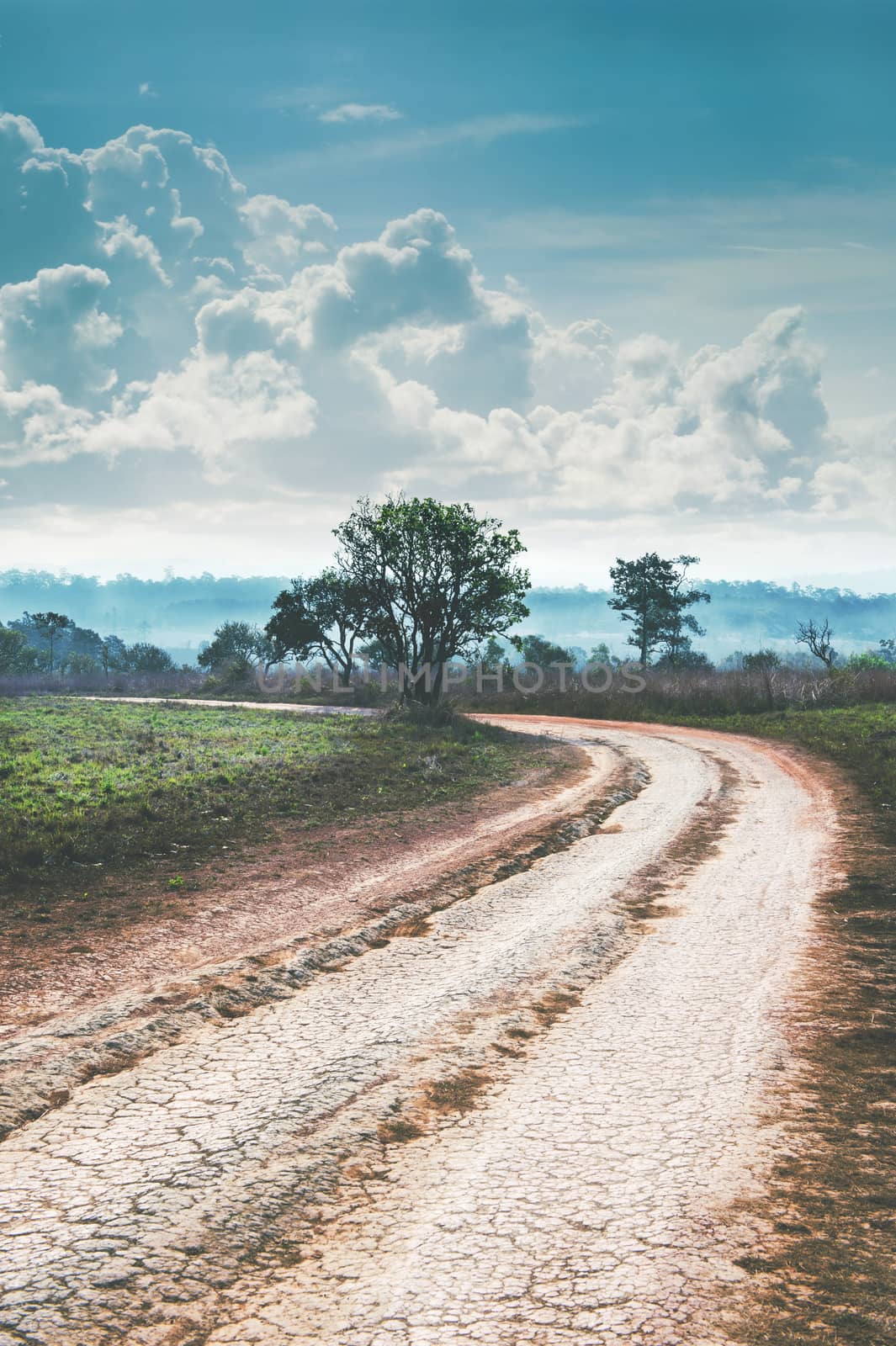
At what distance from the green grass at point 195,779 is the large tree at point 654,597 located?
46989 millimetres

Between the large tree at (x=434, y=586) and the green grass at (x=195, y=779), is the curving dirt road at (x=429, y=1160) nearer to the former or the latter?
the green grass at (x=195, y=779)

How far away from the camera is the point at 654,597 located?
71375 millimetres

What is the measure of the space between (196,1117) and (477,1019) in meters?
2.08

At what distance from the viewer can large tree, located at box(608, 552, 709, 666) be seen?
71.8m

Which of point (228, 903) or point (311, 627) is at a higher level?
point (311, 627)

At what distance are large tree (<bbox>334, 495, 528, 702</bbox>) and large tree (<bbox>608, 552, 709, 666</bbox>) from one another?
41.6 m

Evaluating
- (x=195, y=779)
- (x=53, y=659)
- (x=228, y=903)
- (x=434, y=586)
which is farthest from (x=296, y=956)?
(x=53, y=659)

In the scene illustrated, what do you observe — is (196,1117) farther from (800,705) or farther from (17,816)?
(800,705)

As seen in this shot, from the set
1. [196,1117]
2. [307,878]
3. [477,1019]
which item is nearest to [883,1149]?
[477,1019]

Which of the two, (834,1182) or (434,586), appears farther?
(434,586)

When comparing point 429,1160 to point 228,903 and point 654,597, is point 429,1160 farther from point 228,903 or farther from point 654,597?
point 654,597

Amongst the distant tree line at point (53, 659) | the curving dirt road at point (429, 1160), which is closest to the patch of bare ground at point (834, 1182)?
the curving dirt road at point (429, 1160)

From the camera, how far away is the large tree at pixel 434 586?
30.8 meters

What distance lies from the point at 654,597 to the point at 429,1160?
6999cm
